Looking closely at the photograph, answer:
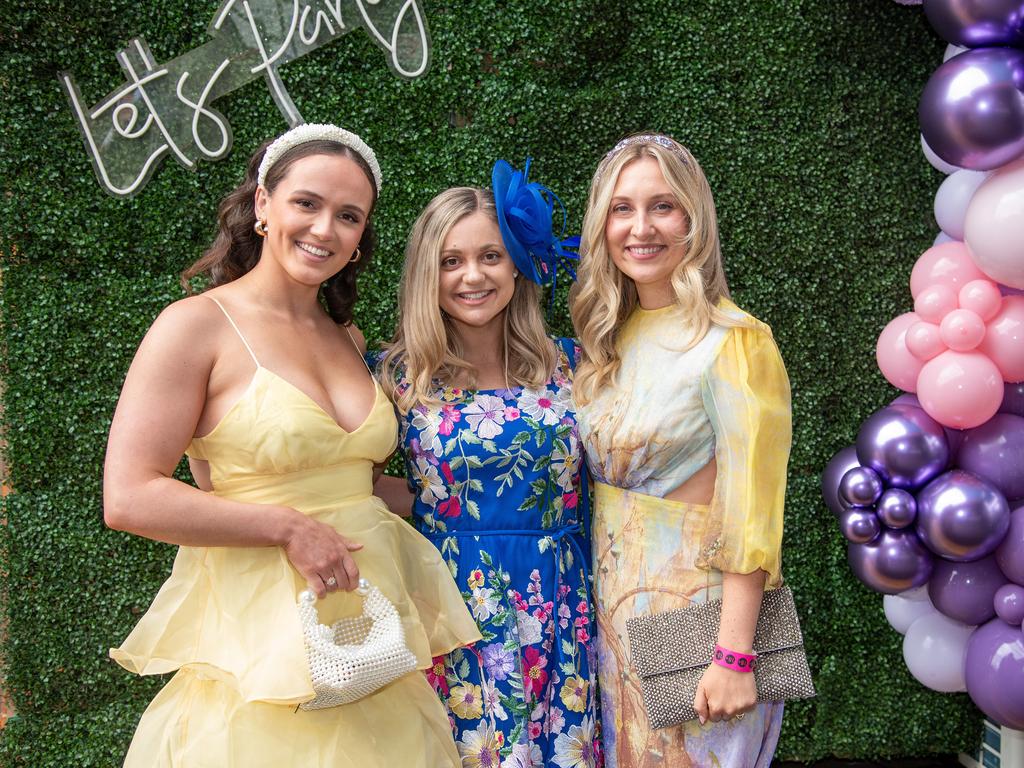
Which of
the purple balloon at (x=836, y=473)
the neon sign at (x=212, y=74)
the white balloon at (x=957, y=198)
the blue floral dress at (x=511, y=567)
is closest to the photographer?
the blue floral dress at (x=511, y=567)

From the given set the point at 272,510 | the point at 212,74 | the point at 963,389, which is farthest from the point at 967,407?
the point at 212,74

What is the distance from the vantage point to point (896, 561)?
2762 millimetres

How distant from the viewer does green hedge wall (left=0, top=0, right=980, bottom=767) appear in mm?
3203

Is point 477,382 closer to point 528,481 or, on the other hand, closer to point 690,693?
point 528,481

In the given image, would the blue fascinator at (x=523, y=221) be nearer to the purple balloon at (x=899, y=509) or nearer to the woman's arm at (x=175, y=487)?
the woman's arm at (x=175, y=487)

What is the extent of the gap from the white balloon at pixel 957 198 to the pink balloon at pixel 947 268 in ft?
0.24

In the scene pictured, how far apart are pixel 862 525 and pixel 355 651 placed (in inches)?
71.3

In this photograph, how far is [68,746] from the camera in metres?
3.29

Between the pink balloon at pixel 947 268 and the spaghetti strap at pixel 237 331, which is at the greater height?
the pink balloon at pixel 947 268

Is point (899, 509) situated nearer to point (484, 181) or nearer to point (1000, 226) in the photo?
point (1000, 226)

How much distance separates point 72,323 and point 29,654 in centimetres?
123

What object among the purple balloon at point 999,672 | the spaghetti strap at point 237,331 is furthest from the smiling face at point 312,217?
the purple balloon at point 999,672

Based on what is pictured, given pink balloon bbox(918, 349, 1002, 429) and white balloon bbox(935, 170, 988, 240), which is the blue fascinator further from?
white balloon bbox(935, 170, 988, 240)

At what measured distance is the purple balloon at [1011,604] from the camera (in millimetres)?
2641
